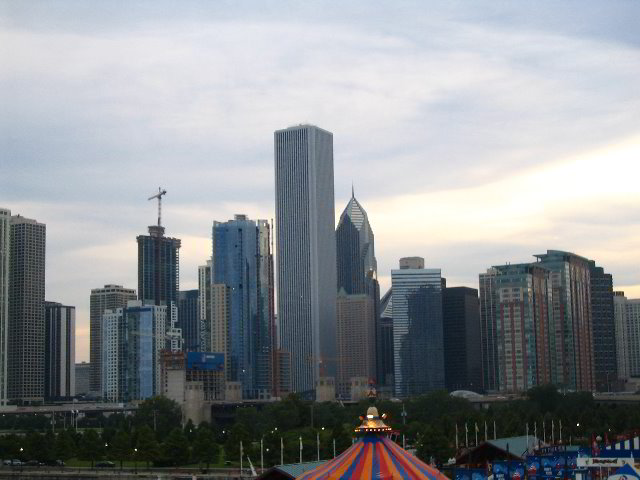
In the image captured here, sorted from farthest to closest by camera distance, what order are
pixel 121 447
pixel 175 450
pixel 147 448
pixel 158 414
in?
1. pixel 158 414
2. pixel 121 447
3. pixel 175 450
4. pixel 147 448

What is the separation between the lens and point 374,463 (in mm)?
51312

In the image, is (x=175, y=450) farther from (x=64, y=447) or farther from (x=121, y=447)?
(x=64, y=447)

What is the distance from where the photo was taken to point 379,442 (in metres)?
52.5

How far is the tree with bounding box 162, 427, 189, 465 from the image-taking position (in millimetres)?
110250

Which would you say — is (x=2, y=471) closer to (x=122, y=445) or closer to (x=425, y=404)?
(x=122, y=445)

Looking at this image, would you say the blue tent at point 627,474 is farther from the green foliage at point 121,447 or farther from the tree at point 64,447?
the tree at point 64,447

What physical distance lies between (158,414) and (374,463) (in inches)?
5018

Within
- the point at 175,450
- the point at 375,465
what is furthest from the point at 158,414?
the point at 375,465

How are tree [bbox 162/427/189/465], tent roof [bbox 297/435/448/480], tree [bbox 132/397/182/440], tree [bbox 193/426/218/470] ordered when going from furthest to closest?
tree [bbox 132/397/182/440]
tree [bbox 162/427/189/465]
tree [bbox 193/426/218/470]
tent roof [bbox 297/435/448/480]

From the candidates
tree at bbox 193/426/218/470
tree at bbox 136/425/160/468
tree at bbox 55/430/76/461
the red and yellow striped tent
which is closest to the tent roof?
the red and yellow striped tent

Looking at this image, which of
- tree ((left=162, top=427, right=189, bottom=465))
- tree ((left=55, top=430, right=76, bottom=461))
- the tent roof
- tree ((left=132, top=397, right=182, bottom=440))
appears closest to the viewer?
the tent roof

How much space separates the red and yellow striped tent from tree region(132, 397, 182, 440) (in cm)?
11106

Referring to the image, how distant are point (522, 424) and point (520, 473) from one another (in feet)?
224

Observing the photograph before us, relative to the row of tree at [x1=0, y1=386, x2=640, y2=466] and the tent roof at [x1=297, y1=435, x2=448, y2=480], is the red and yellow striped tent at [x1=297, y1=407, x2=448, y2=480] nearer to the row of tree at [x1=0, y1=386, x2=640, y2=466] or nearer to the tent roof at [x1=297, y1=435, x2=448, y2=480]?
the tent roof at [x1=297, y1=435, x2=448, y2=480]
